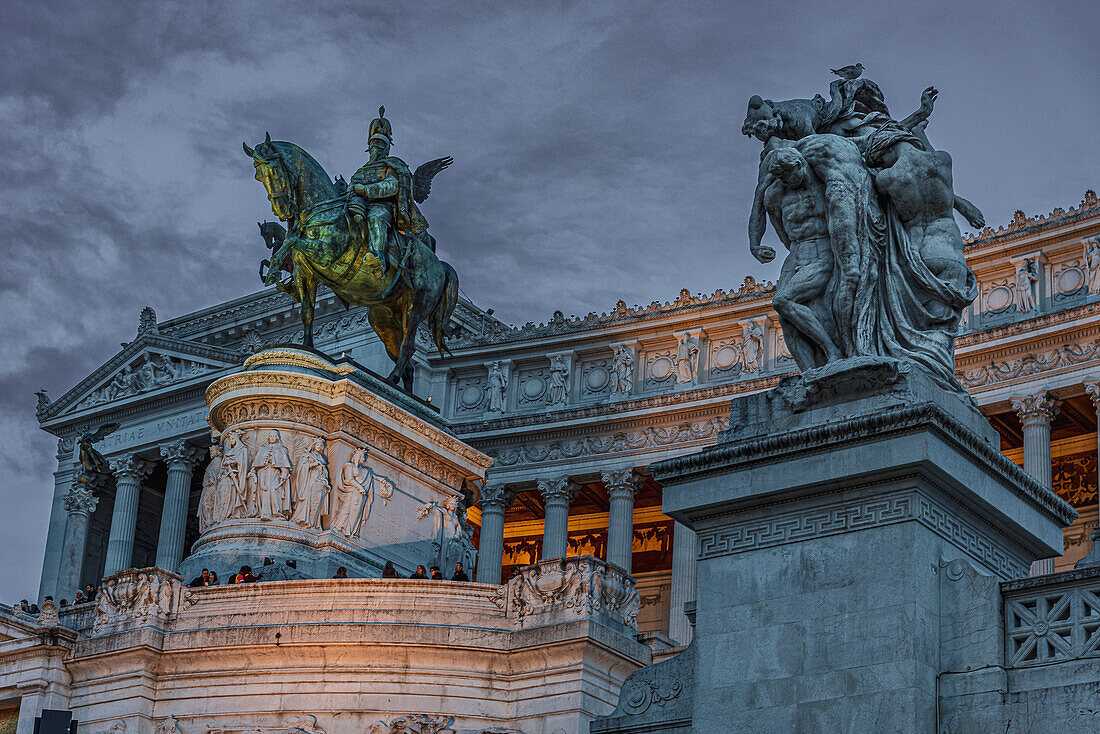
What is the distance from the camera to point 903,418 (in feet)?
37.7

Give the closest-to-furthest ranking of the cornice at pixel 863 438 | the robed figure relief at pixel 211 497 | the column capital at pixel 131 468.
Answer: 1. the cornice at pixel 863 438
2. the robed figure relief at pixel 211 497
3. the column capital at pixel 131 468

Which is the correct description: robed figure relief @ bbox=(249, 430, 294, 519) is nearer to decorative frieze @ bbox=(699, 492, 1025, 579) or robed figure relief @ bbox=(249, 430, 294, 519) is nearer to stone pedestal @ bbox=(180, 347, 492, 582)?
stone pedestal @ bbox=(180, 347, 492, 582)

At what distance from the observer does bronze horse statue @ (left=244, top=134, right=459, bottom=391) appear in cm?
4144

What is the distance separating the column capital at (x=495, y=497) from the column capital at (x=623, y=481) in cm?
393

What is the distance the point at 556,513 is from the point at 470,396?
6663 millimetres

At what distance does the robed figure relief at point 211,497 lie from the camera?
38.1m

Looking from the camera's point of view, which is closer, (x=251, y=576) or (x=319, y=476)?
(x=251, y=576)

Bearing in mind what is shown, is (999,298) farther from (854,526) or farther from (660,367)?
(854,526)

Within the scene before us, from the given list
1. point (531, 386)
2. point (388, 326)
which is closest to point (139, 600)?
point (388, 326)

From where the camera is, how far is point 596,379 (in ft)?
209

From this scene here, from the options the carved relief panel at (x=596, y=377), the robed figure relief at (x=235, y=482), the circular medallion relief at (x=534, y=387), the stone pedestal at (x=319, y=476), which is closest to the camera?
the stone pedestal at (x=319, y=476)

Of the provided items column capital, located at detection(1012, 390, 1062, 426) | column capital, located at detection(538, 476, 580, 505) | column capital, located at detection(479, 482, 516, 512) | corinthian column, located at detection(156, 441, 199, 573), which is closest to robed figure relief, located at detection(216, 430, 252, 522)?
column capital, located at detection(538, 476, 580, 505)

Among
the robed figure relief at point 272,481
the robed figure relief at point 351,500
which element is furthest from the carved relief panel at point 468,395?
the robed figure relief at point 272,481

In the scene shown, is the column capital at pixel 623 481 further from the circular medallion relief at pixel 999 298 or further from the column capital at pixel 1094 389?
the column capital at pixel 1094 389
